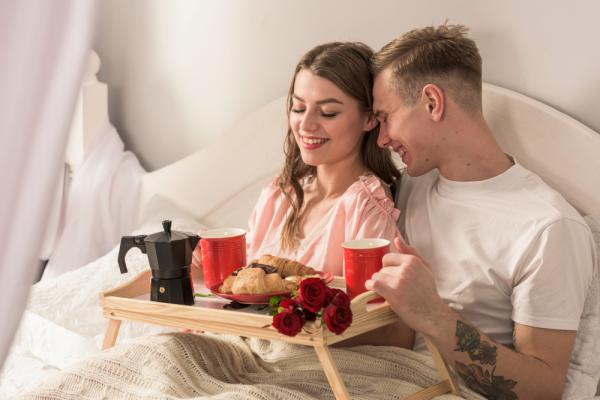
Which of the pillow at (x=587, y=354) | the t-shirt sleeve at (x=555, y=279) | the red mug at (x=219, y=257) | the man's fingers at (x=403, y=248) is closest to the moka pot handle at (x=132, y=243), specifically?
the red mug at (x=219, y=257)

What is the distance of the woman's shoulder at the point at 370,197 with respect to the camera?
1.69 meters

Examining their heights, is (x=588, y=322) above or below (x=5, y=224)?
below

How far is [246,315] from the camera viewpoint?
4.37ft

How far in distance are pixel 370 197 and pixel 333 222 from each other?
0.10m

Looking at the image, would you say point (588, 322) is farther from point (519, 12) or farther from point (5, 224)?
point (5, 224)

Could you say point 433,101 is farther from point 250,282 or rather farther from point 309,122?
point 250,282

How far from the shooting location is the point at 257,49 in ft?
8.10

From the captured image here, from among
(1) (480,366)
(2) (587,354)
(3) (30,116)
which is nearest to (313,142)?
(1) (480,366)

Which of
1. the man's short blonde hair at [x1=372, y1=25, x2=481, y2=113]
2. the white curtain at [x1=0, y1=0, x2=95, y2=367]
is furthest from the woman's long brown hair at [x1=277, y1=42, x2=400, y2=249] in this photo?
the white curtain at [x1=0, y1=0, x2=95, y2=367]

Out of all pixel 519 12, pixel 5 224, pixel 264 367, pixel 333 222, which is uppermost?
pixel 519 12

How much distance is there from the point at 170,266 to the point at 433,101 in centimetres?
63

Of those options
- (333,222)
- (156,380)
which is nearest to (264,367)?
(156,380)

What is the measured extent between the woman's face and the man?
0.06 m

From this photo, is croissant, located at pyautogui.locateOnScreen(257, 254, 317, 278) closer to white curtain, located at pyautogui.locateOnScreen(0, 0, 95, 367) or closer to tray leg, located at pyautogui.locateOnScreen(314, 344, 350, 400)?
tray leg, located at pyautogui.locateOnScreen(314, 344, 350, 400)
